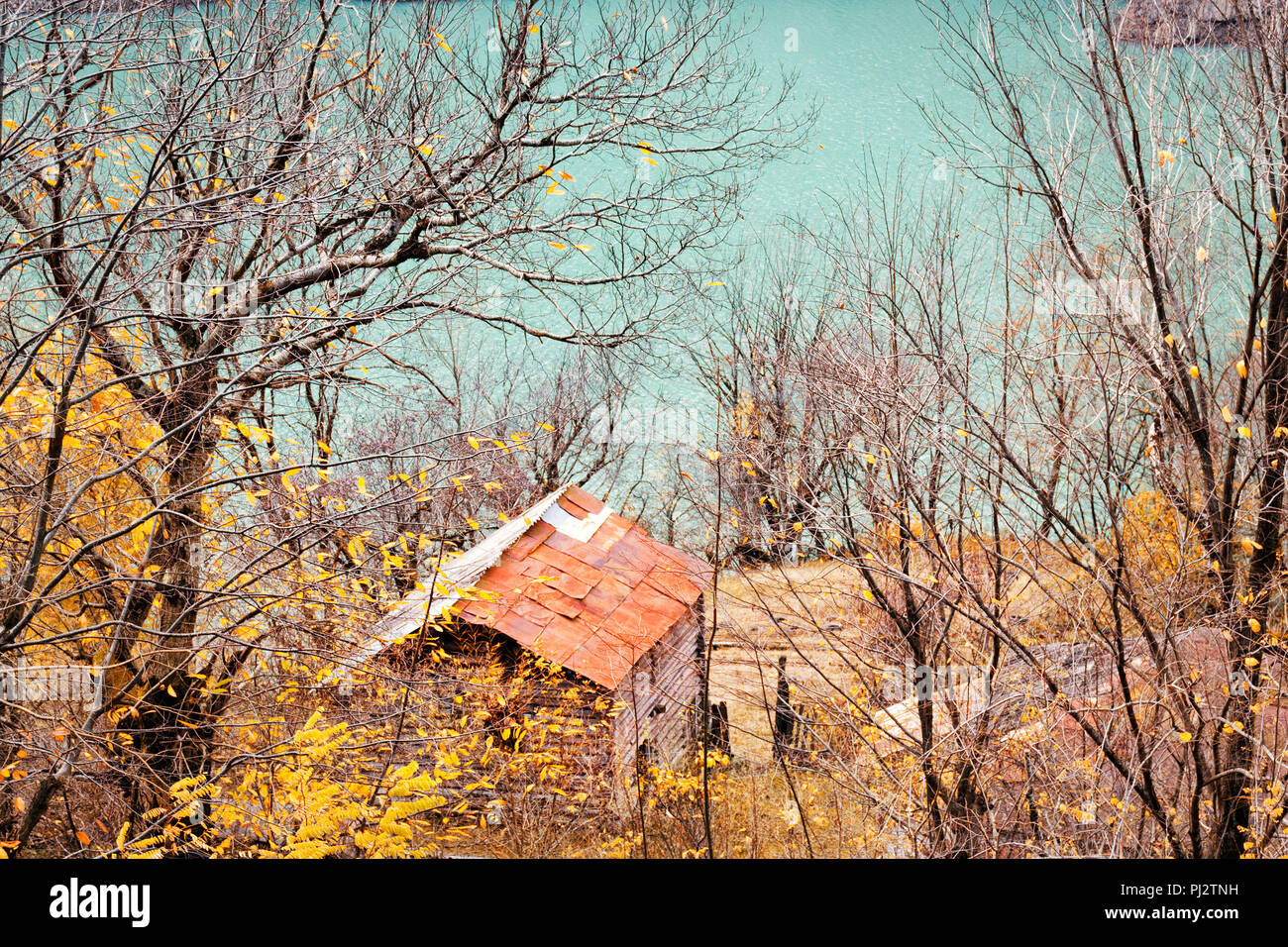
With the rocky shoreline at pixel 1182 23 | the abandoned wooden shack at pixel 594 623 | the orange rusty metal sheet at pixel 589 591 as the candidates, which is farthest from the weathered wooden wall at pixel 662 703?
the rocky shoreline at pixel 1182 23

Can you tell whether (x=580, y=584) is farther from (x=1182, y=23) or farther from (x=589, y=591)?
(x=1182, y=23)

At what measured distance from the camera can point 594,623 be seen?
40.0 ft

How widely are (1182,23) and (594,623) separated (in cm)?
892

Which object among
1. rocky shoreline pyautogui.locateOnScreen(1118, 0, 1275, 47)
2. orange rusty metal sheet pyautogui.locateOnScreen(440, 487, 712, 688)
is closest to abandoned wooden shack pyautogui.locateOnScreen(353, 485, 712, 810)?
orange rusty metal sheet pyautogui.locateOnScreen(440, 487, 712, 688)

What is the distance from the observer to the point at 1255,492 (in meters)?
5.89

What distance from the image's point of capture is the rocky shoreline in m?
6.15

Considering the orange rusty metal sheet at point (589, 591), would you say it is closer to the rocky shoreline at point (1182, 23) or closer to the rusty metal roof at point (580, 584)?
the rusty metal roof at point (580, 584)

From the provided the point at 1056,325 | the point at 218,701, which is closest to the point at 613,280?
the point at 1056,325

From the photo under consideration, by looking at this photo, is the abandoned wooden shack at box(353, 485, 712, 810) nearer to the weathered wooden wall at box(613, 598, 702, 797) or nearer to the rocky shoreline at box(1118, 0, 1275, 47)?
the weathered wooden wall at box(613, 598, 702, 797)

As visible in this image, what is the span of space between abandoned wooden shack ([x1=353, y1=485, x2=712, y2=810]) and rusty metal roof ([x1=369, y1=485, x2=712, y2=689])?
0.02 m

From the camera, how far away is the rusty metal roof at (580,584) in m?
11.2

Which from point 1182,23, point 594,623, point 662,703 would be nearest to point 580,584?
point 594,623

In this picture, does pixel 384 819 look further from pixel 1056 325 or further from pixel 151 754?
pixel 1056 325

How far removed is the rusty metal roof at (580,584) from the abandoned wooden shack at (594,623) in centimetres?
2
